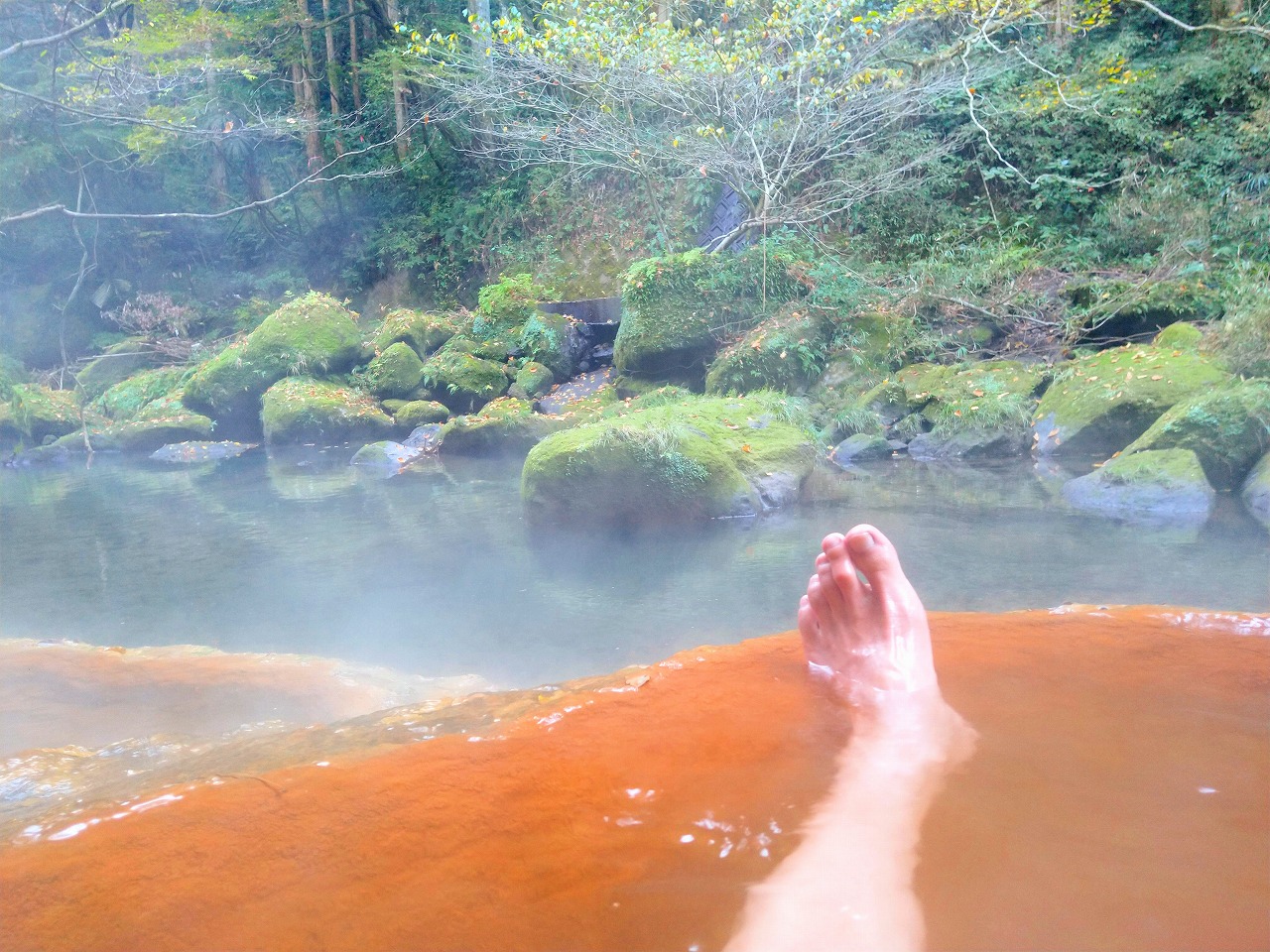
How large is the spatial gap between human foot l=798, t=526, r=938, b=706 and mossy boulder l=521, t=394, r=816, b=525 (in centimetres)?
351

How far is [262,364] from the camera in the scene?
1226 cm

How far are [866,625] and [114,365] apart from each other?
17.2 m

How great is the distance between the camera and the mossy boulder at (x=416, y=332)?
12.9 m

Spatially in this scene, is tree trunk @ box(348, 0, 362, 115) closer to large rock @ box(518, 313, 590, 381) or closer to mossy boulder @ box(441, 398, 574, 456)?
large rock @ box(518, 313, 590, 381)

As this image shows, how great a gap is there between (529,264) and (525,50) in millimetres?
6354

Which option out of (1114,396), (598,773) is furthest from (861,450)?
(598,773)

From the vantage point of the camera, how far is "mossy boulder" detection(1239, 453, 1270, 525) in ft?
16.9

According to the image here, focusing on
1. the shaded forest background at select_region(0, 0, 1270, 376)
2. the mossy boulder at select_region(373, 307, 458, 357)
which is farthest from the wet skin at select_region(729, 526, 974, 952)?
the mossy boulder at select_region(373, 307, 458, 357)

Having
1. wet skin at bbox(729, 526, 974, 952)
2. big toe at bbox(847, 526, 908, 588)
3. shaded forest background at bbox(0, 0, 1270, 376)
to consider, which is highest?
shaded forest background at bbox(0, 0, 1270, 376)

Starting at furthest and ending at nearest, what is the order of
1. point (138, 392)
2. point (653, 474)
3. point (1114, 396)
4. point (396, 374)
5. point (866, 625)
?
point (138, 392) → point (396, 374) → point (1114, 396) → point (653, 474) → point (866, 625)

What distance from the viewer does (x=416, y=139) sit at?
1755 cm

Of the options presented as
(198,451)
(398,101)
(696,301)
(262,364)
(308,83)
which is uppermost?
(308,83)

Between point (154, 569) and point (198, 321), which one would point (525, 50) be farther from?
point (198, 321)

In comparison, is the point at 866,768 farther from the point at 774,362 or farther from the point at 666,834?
the point at 774,362
